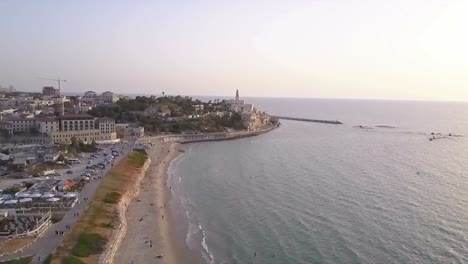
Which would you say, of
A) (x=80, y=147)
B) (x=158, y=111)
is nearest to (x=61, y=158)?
(x=80, y=147)

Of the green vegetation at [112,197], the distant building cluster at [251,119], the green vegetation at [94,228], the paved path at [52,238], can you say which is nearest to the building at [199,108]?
the distant building cluster at [251,119]

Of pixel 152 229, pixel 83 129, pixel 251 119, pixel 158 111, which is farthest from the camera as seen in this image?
pixel 251 119

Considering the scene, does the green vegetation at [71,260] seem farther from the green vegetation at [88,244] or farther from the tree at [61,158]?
the tree at [61,158]

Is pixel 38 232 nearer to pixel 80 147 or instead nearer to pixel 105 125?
pixel 80 147

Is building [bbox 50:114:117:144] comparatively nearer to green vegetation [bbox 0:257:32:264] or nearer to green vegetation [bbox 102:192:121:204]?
green vegetation [bbox 102:192:121:204]

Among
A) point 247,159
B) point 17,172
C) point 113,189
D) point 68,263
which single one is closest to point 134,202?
point 113,189

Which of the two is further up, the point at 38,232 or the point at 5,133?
the point at 5,133

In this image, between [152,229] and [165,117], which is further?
[165,117]

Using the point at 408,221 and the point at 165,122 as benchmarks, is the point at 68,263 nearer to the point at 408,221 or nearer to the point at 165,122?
the point at 408,221
